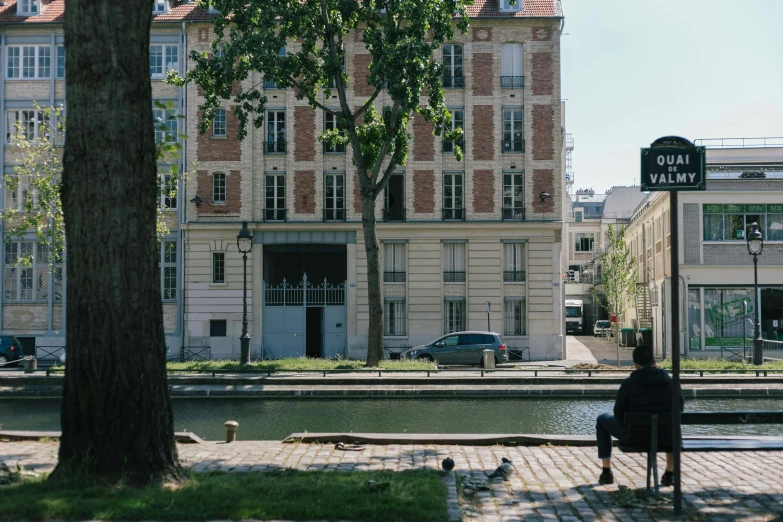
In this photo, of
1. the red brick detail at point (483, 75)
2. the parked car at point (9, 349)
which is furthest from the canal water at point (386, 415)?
the red brick detail at point (483, 75)

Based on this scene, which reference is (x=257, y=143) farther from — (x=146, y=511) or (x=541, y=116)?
(x=146, y=511)

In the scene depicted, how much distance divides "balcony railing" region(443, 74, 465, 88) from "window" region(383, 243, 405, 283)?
7.50 m

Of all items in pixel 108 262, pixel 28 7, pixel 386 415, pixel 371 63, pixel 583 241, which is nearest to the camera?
pixel 108 262

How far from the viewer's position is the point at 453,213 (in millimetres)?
36031

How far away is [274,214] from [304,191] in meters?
1.69

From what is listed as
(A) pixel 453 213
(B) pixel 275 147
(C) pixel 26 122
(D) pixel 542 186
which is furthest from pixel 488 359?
(C) pixel 26 122

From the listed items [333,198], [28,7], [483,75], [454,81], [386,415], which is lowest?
[386,415]

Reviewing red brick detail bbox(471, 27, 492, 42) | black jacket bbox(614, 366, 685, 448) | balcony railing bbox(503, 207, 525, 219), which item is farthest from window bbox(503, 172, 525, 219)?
black jacket bbox(614, 366, 685, 448)

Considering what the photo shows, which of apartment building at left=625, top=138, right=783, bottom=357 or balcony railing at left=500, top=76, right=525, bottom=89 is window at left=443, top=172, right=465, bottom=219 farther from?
apartment building at left=625, top=138, right=783, bottom=357

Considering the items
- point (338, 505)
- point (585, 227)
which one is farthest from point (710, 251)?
point (585, 227)

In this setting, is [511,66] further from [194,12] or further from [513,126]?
[194,12]

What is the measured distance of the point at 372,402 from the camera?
17641 millimetres

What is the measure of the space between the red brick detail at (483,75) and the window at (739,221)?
34.9 feet

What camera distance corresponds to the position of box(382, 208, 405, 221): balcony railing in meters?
36.1
